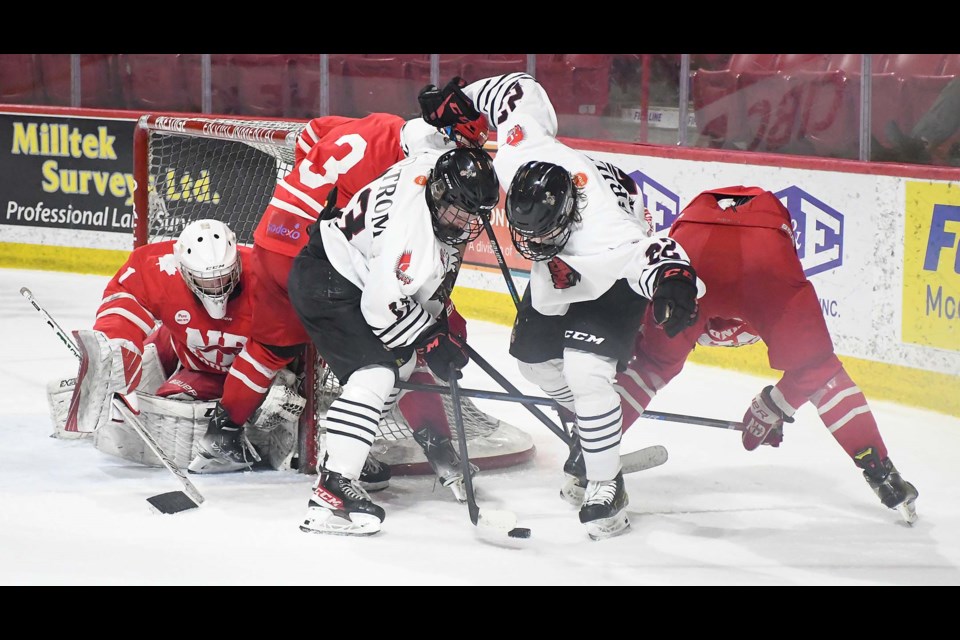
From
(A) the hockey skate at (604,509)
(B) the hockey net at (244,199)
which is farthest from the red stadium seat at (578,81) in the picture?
(A) the hockey skate at (604,509)

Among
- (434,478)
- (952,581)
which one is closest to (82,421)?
(434,478)

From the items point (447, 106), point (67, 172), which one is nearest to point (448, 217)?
point (447, 106)

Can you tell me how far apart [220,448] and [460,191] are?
45.3 inches

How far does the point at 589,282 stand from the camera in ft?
9.87

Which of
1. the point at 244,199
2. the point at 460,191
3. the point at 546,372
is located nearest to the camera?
the point at 460,191

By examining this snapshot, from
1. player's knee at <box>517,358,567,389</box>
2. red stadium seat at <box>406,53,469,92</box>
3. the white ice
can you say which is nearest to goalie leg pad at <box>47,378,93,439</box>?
the white ice

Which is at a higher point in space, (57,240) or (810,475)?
(57,240)

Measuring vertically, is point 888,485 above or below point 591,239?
below

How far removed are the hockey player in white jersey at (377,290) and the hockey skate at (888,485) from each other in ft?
3.37

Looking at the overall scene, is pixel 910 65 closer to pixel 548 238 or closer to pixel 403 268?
pixel 548 238

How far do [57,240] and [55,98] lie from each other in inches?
38.0

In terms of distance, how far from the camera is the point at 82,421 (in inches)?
133

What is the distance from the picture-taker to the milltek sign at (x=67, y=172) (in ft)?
23.2

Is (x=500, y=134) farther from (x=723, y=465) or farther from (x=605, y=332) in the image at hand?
(x=723, y=465)
